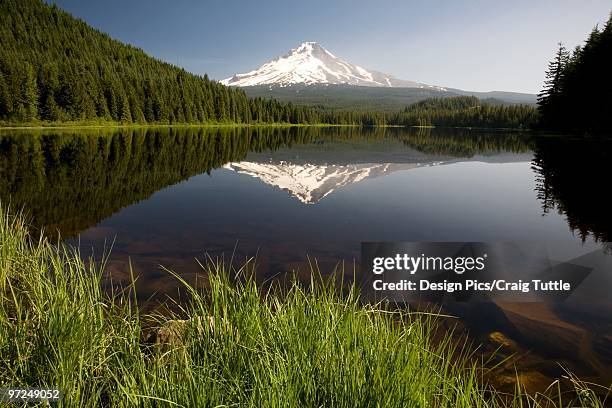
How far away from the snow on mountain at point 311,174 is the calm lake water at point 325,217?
0.16 meters

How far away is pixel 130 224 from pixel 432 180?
17.5 metres

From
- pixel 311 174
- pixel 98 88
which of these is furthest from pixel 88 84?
pixel 311 174

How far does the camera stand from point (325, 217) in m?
14.4

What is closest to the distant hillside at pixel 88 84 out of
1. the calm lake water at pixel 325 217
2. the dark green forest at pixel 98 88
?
the dark green forest at pixel 98 88

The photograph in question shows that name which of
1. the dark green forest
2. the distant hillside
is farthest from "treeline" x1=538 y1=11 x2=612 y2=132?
the distant hillside

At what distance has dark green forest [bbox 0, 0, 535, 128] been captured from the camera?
75.6 meters

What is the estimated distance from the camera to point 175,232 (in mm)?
12242

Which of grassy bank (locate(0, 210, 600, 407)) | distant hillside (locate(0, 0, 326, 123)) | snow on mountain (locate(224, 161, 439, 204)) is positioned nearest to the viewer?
grassy bank (locate(0, 210, 600, 407))

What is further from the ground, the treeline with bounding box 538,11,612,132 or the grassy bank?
the treeline with bounding box 538,11,612,132

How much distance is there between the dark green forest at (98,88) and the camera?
75.6 meters

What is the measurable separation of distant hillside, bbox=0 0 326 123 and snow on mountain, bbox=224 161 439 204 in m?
64.5

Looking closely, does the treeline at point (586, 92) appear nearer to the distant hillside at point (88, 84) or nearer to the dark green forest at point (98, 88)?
the dark green forest at point (98, 88)

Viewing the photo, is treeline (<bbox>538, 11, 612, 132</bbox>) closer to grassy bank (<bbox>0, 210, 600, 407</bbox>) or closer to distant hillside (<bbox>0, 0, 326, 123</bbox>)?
grassy bank (<bbox>0, 210, 600, 407</bbox>)

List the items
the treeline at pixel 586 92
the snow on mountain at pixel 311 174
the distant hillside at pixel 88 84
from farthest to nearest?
the distant hillside at pixel 88 84 < the treeline at pixel 586 92 < the snow on mountain at pixel 311 174
